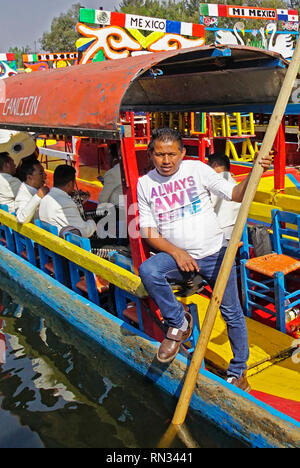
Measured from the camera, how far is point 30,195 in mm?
5500

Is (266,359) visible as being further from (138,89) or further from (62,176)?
(138,89)

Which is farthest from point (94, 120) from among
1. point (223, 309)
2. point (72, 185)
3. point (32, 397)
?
point (32, 397)

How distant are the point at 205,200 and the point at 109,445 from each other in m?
1.85

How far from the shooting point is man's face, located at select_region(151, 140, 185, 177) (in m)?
3.06

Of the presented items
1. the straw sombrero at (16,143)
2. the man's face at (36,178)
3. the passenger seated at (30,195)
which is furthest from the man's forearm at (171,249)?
the straw sombrero at (16,143)

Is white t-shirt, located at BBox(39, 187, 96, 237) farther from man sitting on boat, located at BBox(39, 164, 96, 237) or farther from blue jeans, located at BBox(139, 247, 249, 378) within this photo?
blue jeans, located at BBox(139, 247, 249, 378)

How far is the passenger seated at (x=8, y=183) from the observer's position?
615 cm

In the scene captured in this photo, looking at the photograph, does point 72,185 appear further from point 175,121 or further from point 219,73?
point 175,121

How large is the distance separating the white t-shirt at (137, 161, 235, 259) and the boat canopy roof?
0.53 m

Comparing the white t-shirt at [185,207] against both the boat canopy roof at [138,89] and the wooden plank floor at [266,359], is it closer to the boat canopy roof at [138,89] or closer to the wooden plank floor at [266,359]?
the boat canopy roof at [138,89]

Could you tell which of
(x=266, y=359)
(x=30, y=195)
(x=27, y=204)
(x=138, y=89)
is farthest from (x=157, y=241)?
(x=138, y=89)

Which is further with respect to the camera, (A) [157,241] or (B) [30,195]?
(B) [30,195]

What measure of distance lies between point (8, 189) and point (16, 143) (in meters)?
1.66

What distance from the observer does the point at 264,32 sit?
54.4ft
